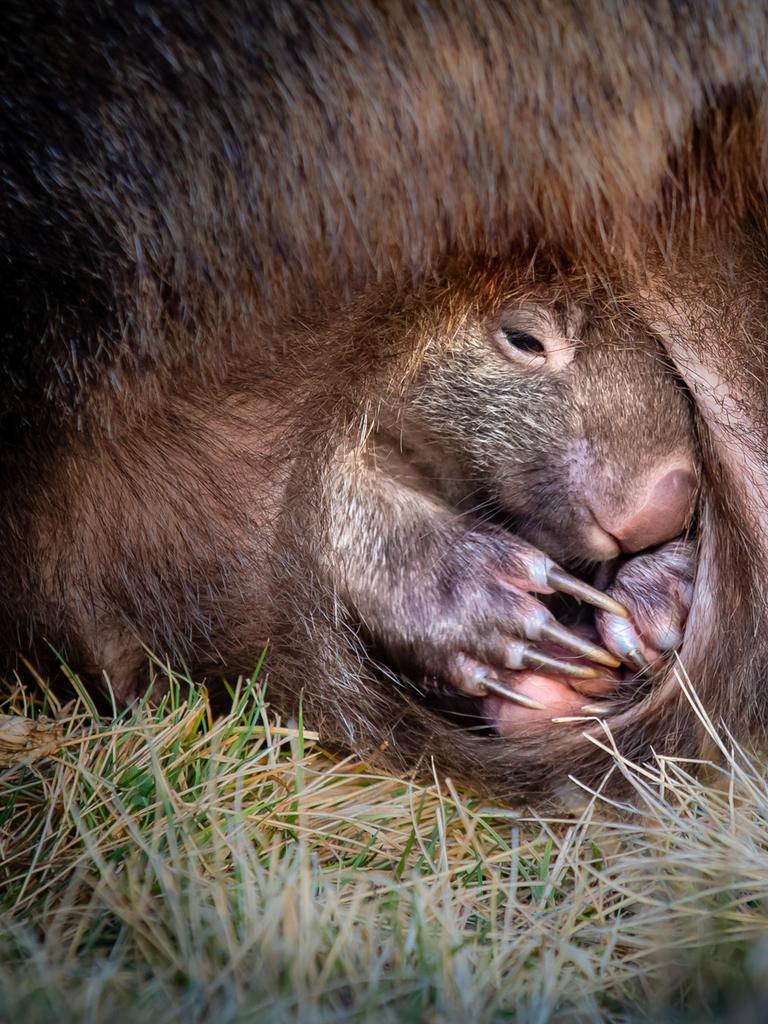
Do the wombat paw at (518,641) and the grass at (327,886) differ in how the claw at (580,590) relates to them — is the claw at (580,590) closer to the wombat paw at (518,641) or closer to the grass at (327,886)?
the wombat paw at (518,641)

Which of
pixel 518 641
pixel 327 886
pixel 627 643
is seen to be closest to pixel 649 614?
pixel 627 643

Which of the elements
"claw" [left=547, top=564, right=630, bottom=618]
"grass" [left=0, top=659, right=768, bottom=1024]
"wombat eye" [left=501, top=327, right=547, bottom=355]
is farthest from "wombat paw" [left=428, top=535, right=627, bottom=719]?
"wombat eye" [left=501, top=327, right=547, bottom=355]

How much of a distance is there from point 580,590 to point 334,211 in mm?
573

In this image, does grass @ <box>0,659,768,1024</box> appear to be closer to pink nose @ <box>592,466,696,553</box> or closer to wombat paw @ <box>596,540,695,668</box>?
wombat paw @ <box>596,540,695,668</box>

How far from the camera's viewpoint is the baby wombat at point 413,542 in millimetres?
1339

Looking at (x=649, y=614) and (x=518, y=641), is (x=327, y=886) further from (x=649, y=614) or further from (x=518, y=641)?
(x=649, y=614)

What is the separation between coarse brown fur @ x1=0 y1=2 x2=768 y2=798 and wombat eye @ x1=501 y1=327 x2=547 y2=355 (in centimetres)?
14

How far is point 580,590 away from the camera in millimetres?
1356

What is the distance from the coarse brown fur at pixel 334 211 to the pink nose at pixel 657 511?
0.04 metres

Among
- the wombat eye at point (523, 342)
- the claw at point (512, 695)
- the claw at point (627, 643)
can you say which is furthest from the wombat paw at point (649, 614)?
the wombat eye at point (523, 342)

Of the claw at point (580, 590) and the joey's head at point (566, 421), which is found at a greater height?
the joey's head at point (566, 421)

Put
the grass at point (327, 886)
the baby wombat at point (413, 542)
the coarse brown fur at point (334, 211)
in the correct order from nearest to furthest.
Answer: the grass at point (327, 886) < the coarse brown fur at point (334, 211) < the baby wombat at point (413, 542)

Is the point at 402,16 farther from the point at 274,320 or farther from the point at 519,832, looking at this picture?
the point at 519,832

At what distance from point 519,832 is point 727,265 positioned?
0.68 meters
